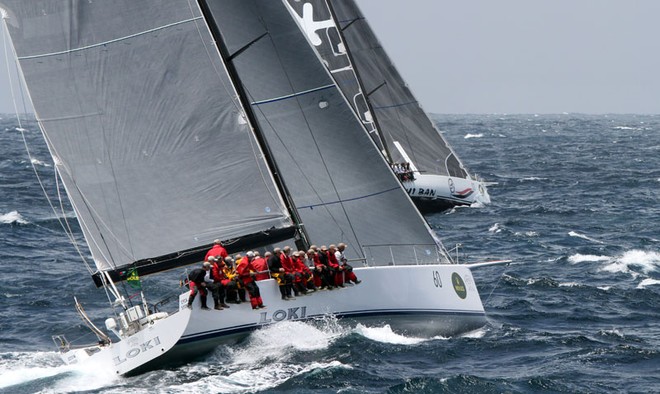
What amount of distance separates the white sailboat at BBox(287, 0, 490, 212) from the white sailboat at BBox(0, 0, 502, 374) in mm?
21661

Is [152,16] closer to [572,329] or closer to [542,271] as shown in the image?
[572,329]

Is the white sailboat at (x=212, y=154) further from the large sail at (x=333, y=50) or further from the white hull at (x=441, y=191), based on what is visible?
the white hull at (x=441, y=191)

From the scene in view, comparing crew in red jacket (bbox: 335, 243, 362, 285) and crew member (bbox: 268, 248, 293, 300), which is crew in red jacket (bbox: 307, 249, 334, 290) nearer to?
crew in red jacket (bbox: 335, 243, 362, 285)

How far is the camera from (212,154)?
23.6m

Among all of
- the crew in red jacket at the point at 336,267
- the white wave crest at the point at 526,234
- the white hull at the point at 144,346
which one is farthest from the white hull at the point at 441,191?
the white hull at the point at 144,346

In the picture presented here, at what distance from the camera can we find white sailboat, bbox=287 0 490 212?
154 ft

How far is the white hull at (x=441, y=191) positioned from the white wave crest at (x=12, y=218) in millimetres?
16165

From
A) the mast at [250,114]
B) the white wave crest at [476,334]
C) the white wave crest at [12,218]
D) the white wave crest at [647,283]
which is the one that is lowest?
the white wave crest at [647,283]

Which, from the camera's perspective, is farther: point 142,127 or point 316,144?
point 316,144

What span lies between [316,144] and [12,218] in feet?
77.8

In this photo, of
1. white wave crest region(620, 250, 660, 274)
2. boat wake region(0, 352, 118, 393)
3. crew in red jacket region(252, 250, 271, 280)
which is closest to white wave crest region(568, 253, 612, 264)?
white wave crest region(620, 250, 660, 274)

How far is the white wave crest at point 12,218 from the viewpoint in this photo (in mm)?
43656

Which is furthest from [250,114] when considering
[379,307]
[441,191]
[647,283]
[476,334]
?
[441,191]

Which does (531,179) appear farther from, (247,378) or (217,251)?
(247,378)
